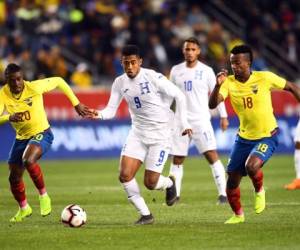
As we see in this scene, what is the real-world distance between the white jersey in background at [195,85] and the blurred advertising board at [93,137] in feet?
33.2

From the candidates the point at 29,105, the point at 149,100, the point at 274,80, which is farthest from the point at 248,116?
the point at 29,105

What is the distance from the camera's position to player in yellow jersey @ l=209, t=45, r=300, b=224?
40.9 feet

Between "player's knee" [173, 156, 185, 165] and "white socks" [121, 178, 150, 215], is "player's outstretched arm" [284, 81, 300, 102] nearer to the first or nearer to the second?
"white socks" [121, 178, 150, 215]

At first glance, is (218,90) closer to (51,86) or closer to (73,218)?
(73,218)

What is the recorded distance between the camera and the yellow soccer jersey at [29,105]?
45.2ft

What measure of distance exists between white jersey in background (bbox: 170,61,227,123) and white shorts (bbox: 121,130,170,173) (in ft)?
10.3


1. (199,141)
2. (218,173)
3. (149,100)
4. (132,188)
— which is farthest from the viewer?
(199,141)

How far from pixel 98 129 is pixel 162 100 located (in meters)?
13.3

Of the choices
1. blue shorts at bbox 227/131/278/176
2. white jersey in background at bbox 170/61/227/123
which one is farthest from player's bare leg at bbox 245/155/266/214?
white jersey in background at bbox 170/61/227/123

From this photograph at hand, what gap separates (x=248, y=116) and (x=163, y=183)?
1628mm

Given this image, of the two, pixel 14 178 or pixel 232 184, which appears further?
pixel 14 178

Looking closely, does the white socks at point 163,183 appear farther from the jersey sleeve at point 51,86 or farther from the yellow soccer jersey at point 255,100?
the jersey sleeve at point 51,86

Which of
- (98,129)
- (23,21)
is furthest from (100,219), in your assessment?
(23,21)

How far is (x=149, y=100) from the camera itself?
13.0m
